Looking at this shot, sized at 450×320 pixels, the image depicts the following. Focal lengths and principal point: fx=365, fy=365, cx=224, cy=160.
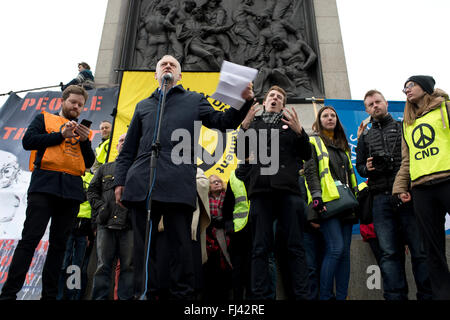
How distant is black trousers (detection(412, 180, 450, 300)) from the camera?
2.88 m

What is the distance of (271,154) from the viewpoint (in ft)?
11.3

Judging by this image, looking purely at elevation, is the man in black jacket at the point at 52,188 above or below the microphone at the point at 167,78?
below

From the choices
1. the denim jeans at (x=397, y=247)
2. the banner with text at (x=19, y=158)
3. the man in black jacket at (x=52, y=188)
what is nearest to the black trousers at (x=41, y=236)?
the man in black jacket at (x=52, y=188)

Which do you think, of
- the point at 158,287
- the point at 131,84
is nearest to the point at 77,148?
the point at 158,287

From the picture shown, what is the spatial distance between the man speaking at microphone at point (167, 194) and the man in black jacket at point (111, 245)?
123 cm

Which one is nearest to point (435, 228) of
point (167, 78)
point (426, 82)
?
Answer: point (426, 82)

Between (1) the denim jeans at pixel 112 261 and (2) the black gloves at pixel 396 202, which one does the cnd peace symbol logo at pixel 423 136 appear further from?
(1) the denim jeans at pixel 112 261

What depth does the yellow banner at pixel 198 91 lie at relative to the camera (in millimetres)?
→ 6383

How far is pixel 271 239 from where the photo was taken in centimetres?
322

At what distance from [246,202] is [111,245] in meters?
1.61

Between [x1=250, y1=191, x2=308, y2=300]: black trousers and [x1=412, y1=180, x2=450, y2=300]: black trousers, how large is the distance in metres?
0.99

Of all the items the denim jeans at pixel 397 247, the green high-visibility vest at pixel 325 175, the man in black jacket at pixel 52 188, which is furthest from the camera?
the green high-visibility vest at pixel 325 175
